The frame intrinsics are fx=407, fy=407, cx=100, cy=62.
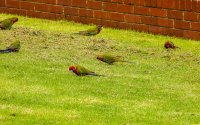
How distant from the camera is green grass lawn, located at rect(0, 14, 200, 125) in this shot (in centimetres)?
545

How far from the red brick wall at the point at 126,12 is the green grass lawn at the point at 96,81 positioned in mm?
386

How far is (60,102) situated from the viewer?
19.1 ft

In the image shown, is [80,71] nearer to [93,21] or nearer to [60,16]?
[93,21]


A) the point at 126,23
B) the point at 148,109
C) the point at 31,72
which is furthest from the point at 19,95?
the point at 126,23

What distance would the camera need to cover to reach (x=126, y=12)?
36.1 feet

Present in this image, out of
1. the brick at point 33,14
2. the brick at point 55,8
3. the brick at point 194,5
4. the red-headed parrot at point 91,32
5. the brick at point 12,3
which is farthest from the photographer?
the brick at point 12,3

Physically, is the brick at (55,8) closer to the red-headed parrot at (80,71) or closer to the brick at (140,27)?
the brick at (140,27)

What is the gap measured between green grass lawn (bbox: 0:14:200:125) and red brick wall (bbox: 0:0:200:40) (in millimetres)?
386

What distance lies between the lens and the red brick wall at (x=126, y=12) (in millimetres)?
10398

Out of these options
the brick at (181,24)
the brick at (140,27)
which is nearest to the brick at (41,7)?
the brick at (140,27)

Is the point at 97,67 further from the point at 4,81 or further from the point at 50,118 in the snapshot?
Answer: the point at 50,118

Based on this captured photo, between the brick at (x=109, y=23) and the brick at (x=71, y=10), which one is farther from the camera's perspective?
the brick at (x=71, y=10)

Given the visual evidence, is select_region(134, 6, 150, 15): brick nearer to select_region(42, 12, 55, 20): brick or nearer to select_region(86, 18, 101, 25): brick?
select_region(86, 18, 101, 25): brick

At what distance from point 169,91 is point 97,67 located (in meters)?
1.71
